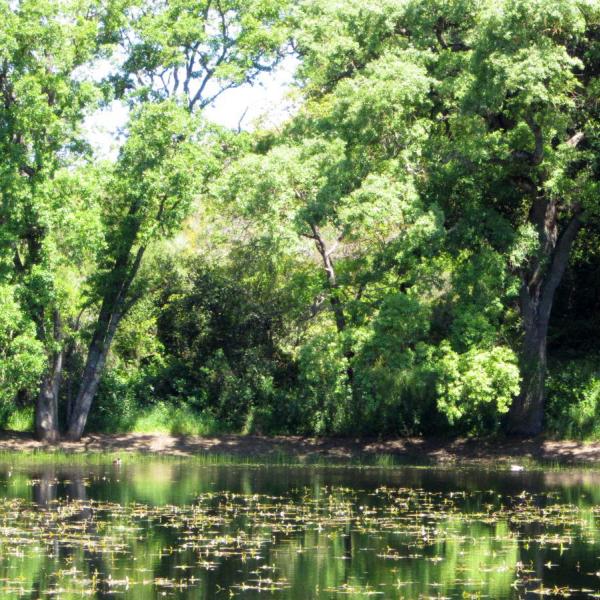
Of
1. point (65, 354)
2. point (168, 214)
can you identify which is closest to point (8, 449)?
point (65, 354)

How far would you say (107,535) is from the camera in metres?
19.8

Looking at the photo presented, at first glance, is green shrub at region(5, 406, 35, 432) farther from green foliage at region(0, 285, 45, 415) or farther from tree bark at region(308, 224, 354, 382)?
tree bark at region(308, 224, 354, 382)

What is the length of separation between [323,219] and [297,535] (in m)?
14.1

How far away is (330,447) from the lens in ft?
118

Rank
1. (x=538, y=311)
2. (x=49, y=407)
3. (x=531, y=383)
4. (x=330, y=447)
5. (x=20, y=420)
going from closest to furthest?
(x=531, y=383) → (x=538, y=311) → (x=330, y=447) → (x=49, y=407) → (x=20, y=420)

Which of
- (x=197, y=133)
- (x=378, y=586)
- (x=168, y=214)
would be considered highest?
(x=197, y=133)

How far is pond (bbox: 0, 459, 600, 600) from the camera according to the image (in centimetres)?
1603

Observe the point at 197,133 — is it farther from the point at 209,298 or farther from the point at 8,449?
the point at 8,449

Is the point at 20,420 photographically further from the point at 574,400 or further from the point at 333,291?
the point at 574,400

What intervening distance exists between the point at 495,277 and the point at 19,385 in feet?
42.5

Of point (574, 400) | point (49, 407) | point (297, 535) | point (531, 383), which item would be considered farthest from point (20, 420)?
point (297, 535)

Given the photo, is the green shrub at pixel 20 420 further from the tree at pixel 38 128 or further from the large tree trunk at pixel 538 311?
the large tree trunk at pixel 538 311

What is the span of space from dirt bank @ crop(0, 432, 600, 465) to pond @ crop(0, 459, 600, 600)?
3.81 meters

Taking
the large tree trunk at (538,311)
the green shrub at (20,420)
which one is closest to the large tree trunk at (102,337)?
the green shrub at (20,420)
